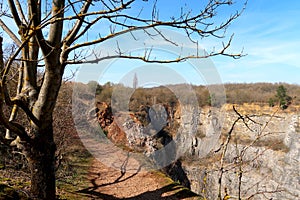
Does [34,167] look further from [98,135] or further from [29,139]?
[98,135]

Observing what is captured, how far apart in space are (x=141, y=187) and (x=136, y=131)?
5.67 metres

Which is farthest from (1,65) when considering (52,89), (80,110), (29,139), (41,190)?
(80,110)

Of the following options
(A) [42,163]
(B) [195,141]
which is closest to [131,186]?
(A) [42,163]

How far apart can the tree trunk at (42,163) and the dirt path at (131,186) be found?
8.38ft

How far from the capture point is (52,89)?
336cm

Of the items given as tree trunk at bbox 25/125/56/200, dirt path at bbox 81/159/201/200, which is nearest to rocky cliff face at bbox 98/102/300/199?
dirt path at bbox 81/159/201/200

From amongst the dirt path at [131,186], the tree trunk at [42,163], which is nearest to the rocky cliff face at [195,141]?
the dirt path at [131,186]

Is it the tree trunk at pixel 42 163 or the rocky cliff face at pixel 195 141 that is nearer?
the tree trunk at pixel 42 163

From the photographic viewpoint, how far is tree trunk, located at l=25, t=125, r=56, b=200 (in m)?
3.55

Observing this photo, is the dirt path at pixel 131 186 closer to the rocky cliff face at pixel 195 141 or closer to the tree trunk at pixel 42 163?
the tree trunk at pixel 42 163

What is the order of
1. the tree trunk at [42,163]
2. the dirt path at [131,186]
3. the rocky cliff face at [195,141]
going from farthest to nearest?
the rocky cliff face at [195,141]
the dirt path at [131,186]
the tree trunk at [42,163]

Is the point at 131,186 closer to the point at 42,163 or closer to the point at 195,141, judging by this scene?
the point at 42,163

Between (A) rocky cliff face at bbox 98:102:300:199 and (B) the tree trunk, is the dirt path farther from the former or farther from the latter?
(A) rocky cliff face at bbox 98:102:300:199

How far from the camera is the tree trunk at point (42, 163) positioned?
140 inches
